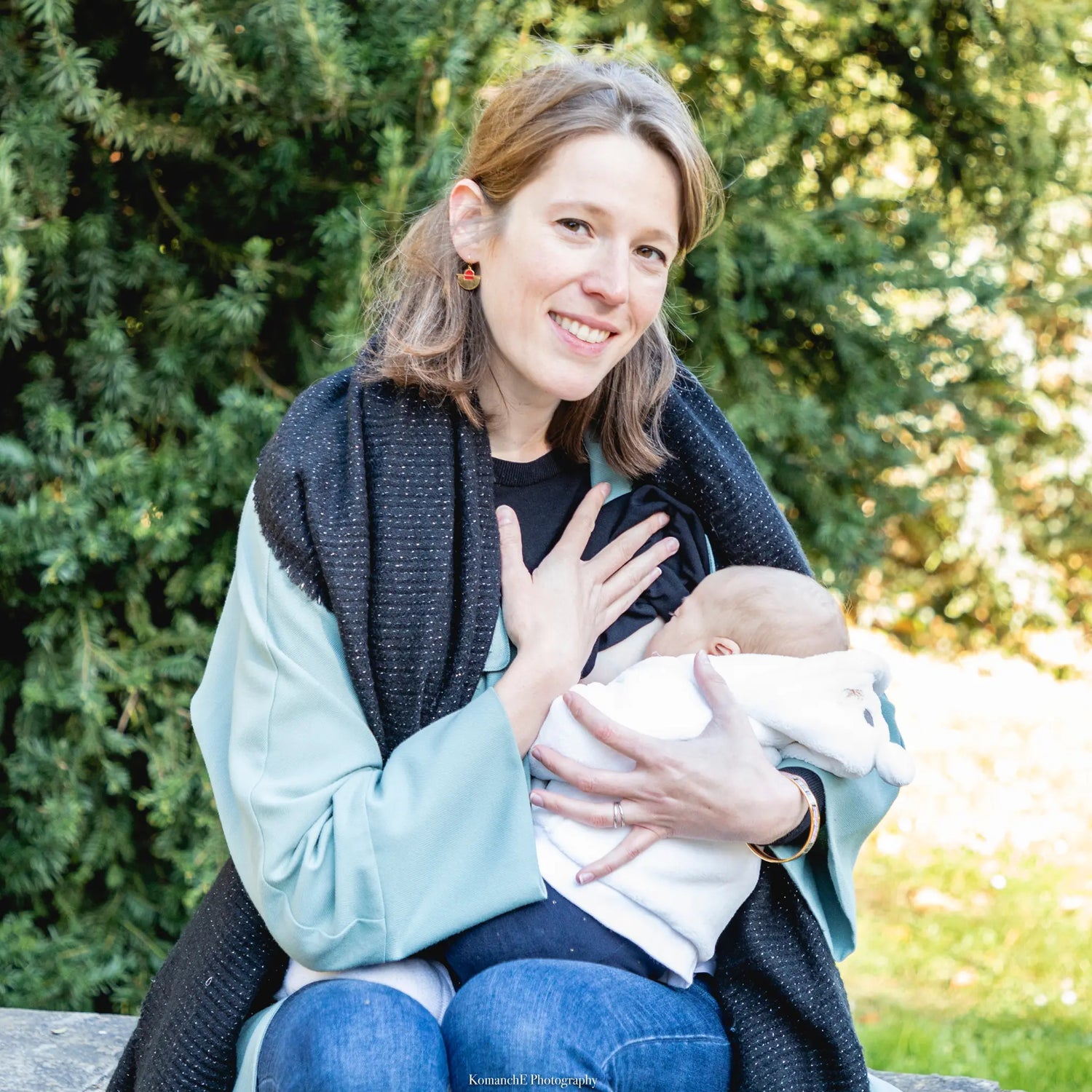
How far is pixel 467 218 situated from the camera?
2.04 m

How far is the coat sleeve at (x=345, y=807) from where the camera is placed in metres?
1.67

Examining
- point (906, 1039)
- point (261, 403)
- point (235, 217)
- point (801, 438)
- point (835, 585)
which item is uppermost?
point (235, 217)

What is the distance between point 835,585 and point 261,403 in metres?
1.62

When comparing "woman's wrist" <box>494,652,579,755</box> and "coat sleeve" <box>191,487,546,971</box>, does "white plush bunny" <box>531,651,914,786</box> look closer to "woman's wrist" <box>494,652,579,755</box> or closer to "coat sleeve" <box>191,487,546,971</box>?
"woman's wrist" <box>494,652,579,755</box>

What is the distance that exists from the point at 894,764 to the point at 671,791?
15.2 inches

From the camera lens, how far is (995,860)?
15.0 feet

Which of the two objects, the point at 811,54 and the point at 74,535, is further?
the point at 811,54

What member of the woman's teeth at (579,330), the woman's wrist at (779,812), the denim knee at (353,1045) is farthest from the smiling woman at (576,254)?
the denim knee at (353,1045)

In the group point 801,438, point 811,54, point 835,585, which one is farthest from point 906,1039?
point 811,54

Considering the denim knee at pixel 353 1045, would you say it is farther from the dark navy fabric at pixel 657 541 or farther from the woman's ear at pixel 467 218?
the woman's ear at pixel 467 218

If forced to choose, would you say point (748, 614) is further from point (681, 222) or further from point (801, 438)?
point (801, 438)

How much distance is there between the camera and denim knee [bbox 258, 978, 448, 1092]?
1542mm

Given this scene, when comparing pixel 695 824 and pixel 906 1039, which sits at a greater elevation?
pixel 695 824

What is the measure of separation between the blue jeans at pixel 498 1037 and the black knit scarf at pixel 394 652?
0.14 m
